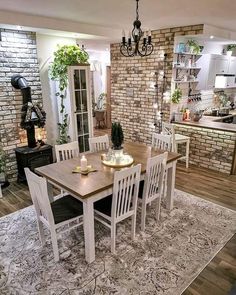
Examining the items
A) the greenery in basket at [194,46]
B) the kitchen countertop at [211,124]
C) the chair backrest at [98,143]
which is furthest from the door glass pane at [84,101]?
the greenery in basket at [194,46]

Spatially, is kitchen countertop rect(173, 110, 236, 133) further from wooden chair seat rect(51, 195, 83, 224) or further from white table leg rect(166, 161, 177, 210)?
wooden chair seat rect(51, 195, 83, 224)

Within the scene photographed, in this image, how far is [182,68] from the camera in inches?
199

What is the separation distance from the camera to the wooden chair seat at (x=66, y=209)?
2428 mm

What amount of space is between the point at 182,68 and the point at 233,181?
2.52 metres

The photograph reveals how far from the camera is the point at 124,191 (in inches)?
95.0

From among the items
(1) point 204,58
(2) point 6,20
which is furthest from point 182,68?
(2) point 6,20

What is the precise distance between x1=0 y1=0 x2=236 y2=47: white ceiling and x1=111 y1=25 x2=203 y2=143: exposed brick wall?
43 cm

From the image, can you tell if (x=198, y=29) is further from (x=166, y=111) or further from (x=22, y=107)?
(x=22, y=107)

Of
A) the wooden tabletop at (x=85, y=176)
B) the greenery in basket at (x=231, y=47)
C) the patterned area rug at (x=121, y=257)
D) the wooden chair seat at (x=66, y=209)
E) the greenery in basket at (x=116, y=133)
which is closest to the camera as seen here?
the patterned area rug at (x=121, y=257)

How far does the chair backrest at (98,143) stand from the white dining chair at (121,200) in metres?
1.13

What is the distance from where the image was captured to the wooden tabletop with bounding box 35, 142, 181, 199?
7.49 ft

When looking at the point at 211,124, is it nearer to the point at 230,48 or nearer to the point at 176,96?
the point at 176,96

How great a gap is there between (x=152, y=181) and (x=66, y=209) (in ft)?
3.38

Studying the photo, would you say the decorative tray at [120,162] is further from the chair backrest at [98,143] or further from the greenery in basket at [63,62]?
the greenery in basket at [63,62]
